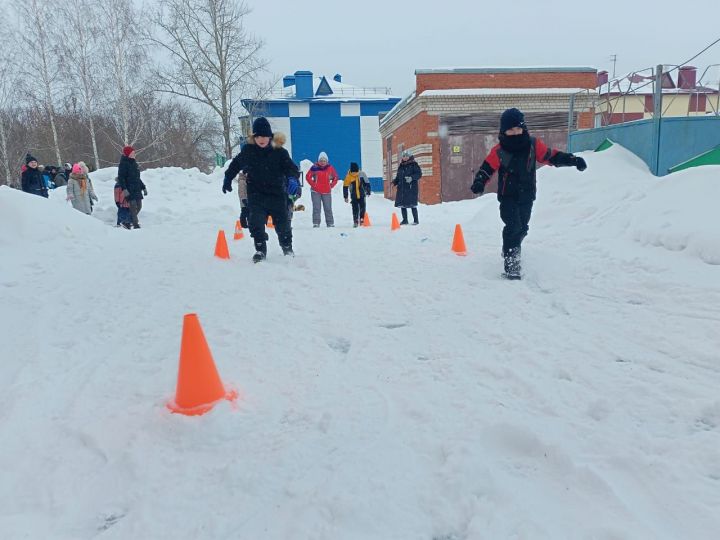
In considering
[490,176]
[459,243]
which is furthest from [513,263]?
[459,243]

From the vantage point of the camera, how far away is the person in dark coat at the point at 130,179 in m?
10.4

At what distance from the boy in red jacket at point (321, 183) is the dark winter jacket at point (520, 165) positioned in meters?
6.70

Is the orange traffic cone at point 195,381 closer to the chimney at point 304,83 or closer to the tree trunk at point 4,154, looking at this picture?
the tree trunk at point 4,154

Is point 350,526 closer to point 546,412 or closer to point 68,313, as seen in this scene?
point 546,412

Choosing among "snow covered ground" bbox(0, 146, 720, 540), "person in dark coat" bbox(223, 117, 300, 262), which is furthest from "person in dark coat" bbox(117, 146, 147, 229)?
"person in dark coat" bbox(223, 117, 300, 262)

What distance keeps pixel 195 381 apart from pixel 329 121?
37030 millimetres

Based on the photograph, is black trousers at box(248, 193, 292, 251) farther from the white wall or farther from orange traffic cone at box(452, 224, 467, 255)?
the white wall

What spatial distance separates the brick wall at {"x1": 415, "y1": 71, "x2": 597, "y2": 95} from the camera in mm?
18250

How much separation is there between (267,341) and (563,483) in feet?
7.50

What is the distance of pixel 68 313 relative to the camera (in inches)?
173

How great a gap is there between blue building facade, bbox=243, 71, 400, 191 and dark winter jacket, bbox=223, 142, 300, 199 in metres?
31.2

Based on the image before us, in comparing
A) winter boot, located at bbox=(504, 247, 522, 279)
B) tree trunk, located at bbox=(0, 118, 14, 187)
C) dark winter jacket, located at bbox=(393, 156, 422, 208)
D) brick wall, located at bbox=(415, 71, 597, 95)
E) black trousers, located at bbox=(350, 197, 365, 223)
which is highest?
brick wall, located at bbox=(415, 71, 597, 95)

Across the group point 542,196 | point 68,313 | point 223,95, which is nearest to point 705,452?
point 68,313

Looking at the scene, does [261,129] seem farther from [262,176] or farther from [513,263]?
[513,263]
